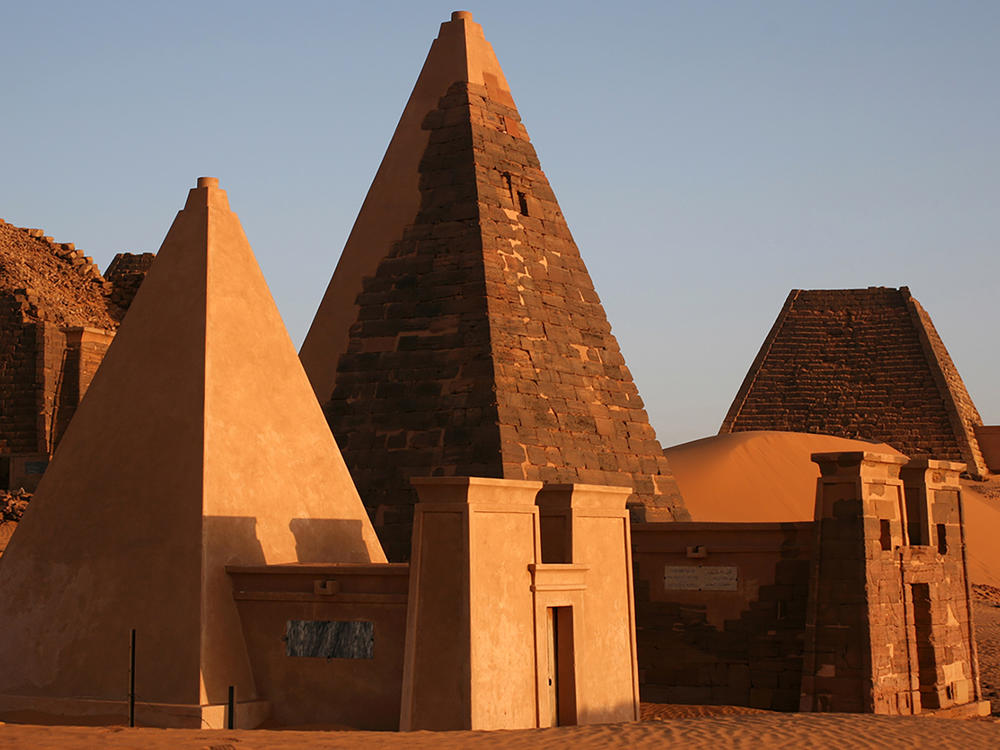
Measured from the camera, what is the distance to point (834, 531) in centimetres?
1420

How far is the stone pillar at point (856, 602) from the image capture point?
13.8m

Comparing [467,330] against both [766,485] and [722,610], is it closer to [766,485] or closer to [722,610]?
[722,610]

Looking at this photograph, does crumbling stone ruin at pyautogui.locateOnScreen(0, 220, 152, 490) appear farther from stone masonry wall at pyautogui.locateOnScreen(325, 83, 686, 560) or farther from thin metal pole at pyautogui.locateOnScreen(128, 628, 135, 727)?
thin metal pole at pyautogui.locateOnScreen(128, 628, 135, 727)

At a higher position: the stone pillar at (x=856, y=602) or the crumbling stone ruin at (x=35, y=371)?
the crumbling stone ruin at (x=35, y=371)

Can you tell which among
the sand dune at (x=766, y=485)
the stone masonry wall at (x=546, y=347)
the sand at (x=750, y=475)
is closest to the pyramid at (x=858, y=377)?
the sand dune at (x=766, y=485)

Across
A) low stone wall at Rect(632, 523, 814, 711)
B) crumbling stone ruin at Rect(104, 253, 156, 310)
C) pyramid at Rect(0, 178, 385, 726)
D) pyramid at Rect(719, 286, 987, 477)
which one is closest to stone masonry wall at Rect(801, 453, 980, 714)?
low stone wall at Rect(632, 523, 814, 711)

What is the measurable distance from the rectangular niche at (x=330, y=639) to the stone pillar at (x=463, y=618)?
1.72 feet

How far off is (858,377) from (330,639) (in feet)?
126

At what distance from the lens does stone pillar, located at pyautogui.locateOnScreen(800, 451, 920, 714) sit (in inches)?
541

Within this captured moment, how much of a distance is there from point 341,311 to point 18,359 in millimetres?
10130

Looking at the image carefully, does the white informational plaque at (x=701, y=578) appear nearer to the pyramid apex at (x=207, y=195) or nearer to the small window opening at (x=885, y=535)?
the small window opening at (x=885, y=535)

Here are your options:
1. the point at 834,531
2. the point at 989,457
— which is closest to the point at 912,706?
the point at 834,531

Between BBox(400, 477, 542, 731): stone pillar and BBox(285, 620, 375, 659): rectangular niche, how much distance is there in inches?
20.7

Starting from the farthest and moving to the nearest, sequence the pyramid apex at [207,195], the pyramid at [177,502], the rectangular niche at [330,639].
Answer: the pyramid apex at [207,195] < the pyramid at [177,502] < the rectangular niche at [330,639]
